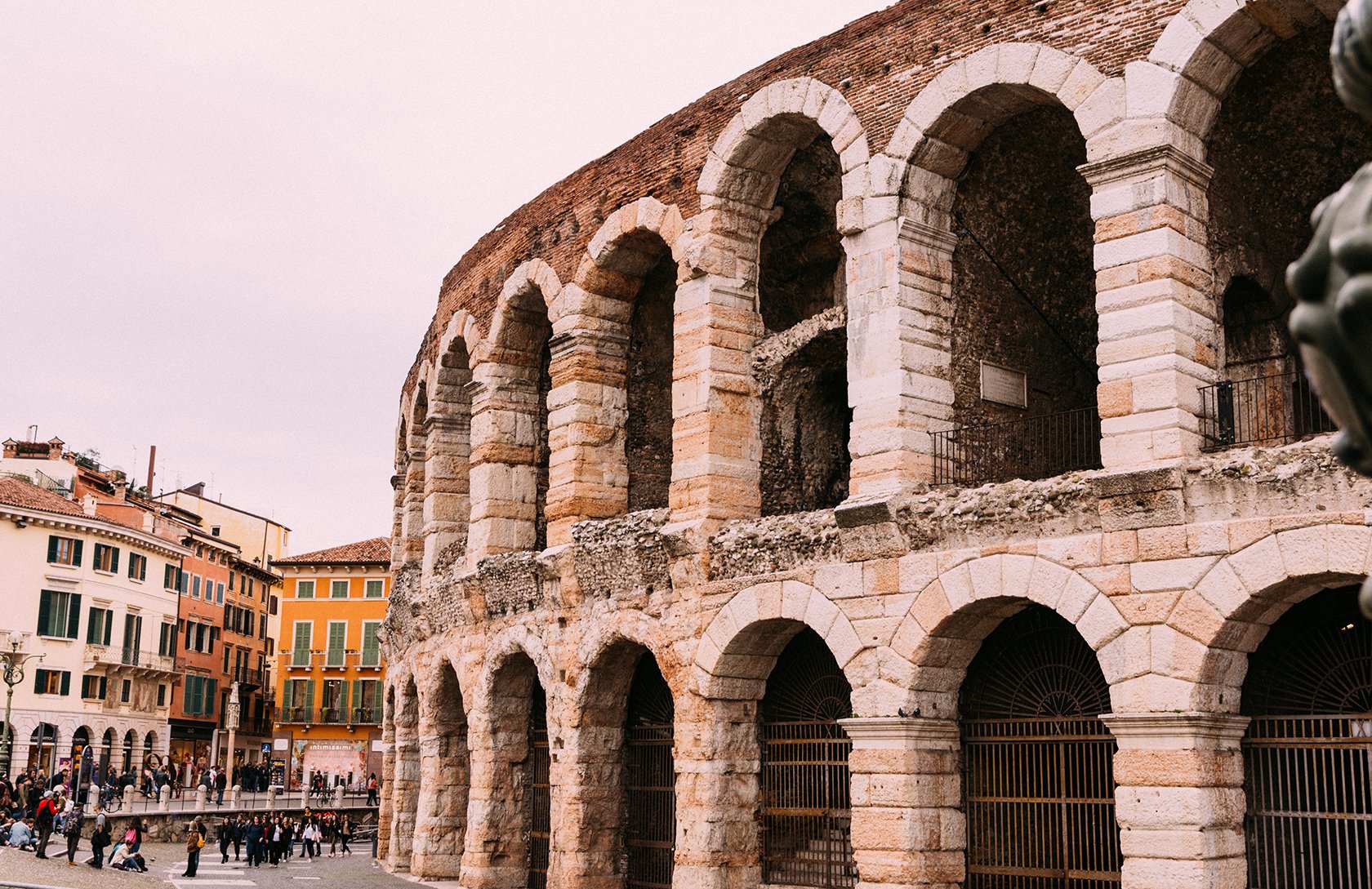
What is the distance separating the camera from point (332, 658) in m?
55.0

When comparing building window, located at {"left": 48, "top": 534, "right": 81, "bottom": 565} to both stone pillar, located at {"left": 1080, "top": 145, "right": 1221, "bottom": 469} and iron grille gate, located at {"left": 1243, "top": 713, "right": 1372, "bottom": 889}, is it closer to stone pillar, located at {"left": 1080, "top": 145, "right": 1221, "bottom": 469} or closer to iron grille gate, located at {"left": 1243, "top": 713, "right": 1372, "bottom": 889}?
stone pillar, located at {"left": 1080, "top": 145, "right": 1221, "bottom": 469}

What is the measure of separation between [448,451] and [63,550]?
23313mm

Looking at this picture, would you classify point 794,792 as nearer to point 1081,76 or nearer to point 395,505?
point 1081,76

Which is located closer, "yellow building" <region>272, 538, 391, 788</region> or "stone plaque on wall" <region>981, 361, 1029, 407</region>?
"stone plaque on wall" <region>981, 361, 1029, 407</region>

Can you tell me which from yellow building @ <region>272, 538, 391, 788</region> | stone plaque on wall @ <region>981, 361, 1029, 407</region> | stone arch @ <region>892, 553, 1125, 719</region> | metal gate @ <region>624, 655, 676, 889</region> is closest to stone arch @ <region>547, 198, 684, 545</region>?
metal gate @ <region>624, 655, 676, 889</region>

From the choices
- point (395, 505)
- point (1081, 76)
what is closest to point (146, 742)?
point (395, 505)

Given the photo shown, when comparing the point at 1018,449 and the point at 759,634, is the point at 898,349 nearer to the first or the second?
the point at 1018,449

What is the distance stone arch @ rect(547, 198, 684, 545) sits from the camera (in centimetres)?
1741

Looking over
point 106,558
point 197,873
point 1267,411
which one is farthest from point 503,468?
point 106,558

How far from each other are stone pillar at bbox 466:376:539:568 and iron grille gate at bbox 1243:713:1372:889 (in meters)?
10.1

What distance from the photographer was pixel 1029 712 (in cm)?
1316

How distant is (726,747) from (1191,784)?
16.9 ft

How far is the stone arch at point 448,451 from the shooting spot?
21.7m

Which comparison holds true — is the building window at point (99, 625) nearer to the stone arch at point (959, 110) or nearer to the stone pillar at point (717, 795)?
the stone pillar at point (717, 795)
